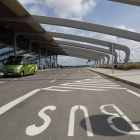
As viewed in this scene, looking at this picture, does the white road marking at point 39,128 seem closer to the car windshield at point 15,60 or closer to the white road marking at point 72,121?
the white road marking at point 72,121

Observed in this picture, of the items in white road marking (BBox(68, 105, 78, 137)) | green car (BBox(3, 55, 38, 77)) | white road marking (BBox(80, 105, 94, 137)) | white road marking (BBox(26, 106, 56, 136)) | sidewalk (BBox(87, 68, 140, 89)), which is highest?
green car (BBox(3, 55, 38, 77))

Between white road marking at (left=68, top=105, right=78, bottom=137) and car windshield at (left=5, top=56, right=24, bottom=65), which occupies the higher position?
car windshield at (left=5, top=56, right=24, bottom=65)

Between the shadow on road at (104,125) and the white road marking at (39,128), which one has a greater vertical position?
the shadow on road at (104,125)

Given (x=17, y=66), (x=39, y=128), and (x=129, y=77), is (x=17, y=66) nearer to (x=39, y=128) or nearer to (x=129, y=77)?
(x=129, y=77)

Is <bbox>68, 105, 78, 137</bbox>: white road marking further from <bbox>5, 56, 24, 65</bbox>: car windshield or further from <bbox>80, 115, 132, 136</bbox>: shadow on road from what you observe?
<bbox>5, 56, 24, 65</bbox>: car windshield

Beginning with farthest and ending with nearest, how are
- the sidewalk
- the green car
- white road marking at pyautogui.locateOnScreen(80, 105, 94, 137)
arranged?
the green car → the sidewalk → white road marking at pyautogui.locateOnScreen(80, 105, 94, 137)

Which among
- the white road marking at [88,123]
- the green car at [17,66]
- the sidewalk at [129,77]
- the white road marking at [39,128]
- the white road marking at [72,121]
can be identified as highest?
the green car at [17,66]

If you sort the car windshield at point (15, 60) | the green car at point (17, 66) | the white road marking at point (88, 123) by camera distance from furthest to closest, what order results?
the car windshield at point (15, 60)
the green car at point (17, 66)
the white road marking at point (88, 123)

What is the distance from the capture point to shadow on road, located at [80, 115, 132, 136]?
2.81 meters

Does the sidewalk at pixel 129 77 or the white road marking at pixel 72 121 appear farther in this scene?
the sidewalk at pixel 129 77

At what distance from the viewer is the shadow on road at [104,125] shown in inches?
111

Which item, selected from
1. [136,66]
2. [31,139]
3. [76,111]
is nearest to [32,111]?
[76,111]

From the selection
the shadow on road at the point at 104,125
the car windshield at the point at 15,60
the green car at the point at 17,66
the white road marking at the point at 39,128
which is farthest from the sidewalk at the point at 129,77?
the car windshield at the point at 15,60

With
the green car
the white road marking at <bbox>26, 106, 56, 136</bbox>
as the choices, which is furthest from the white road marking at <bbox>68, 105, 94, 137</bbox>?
the green car
